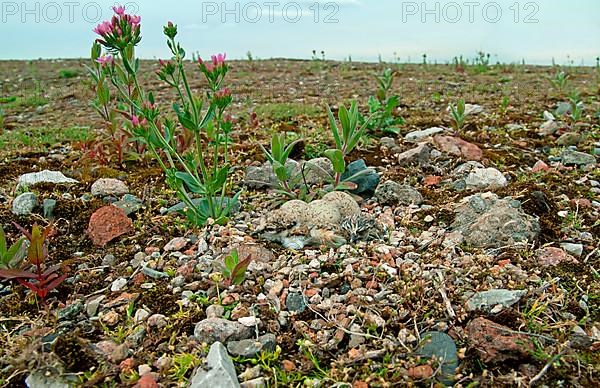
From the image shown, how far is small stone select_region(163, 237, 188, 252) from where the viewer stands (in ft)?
10.4

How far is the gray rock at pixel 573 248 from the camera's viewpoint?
3062 millimetres

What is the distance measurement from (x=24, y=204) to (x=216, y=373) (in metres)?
2.34

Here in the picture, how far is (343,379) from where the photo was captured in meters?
2.13

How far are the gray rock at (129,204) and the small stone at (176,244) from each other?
61 centimetres

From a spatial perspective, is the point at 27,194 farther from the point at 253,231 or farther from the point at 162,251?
the point at 253,231

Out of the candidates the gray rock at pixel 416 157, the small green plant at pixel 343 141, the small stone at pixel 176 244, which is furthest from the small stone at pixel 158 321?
the gray rock at pixel 416 157

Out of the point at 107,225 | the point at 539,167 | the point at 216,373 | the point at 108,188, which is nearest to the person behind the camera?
the point at 216,373

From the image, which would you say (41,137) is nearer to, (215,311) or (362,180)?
(362,180)

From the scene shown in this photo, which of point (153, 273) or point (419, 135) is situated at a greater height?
point (419, 135)

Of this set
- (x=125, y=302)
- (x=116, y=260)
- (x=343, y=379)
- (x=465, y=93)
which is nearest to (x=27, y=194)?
(x=116, y=260)

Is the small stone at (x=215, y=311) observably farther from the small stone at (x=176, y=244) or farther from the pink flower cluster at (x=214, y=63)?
the pink flower cluster at (x=214, y=63)

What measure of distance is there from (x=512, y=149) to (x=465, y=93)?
3780 millimetres

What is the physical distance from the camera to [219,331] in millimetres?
2350

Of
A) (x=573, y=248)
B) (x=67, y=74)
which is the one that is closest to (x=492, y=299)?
(x=573, y=248)
